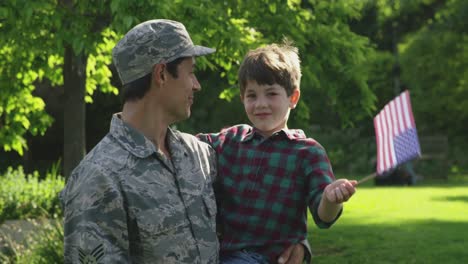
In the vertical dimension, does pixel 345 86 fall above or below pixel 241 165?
below

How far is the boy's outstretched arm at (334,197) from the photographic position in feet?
10.7

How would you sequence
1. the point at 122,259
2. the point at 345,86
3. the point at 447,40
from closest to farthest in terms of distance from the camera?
the point at 122,259, the point at 345,86, the point at 447,40

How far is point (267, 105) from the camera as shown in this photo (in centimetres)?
386

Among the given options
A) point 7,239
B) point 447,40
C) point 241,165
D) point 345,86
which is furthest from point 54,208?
point 447,40

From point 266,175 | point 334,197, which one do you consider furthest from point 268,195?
point 334,197

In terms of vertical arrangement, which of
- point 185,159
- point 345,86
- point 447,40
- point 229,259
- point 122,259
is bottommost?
point 447,40

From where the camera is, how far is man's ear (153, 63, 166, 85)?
340cm

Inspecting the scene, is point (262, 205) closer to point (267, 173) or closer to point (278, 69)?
point (267, 173)

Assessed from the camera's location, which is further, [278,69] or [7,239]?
[7,239]

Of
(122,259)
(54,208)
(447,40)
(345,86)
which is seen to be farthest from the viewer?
(447,40)

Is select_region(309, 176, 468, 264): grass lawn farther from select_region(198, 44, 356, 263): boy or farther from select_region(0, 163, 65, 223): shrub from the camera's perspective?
select_region(198, 44, 356, 263): boy

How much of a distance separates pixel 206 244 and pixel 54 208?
32.0 ft

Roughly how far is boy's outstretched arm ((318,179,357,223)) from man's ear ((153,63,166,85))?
0.78 m

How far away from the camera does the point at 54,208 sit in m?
12.8
